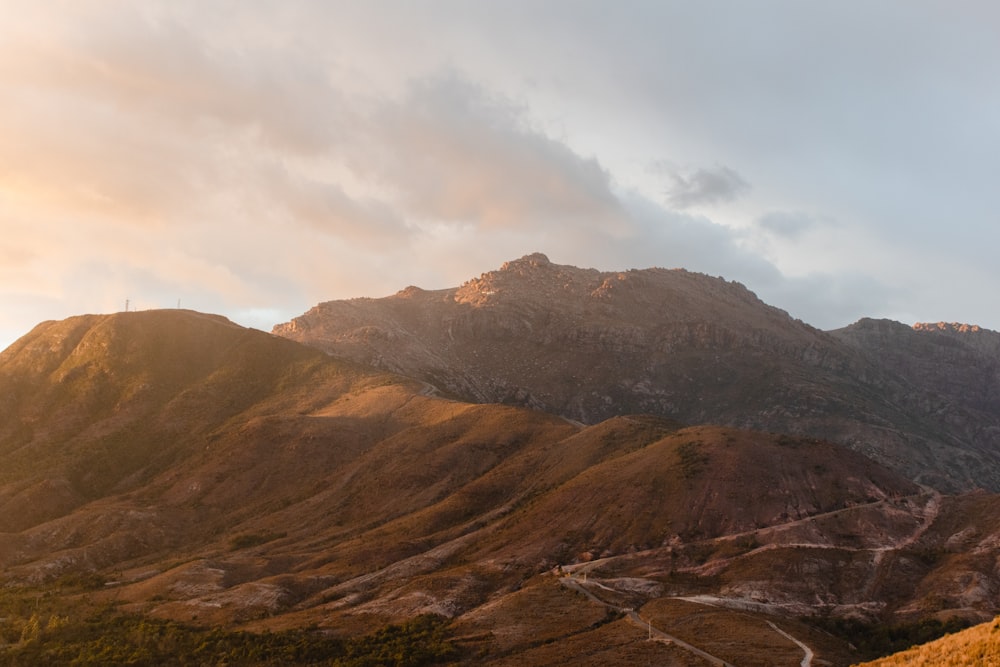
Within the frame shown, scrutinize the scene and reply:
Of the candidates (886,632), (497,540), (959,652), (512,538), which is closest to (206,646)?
(497,540)

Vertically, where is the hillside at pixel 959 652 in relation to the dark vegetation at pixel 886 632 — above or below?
above

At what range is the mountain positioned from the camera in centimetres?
9162

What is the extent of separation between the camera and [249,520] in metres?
151

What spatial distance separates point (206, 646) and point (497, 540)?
143 feet

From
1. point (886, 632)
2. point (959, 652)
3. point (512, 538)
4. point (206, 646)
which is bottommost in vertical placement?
point (206, 646)

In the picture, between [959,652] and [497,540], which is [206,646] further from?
[959,652]

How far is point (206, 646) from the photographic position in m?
89.1

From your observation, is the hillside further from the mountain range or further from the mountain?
the mountain

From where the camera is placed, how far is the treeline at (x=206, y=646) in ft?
272

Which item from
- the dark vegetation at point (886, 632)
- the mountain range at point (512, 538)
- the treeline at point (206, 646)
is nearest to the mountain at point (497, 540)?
the mountain range at point (512, 538)

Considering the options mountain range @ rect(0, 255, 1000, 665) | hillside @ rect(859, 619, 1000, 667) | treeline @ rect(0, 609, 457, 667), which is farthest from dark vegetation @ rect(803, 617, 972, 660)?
treeline @ rect(0, 609, 457, 667)

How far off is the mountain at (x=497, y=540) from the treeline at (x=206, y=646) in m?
0.68

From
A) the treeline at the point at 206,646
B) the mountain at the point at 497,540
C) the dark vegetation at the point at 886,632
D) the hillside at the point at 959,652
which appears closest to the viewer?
the hillside at the point at 959,652

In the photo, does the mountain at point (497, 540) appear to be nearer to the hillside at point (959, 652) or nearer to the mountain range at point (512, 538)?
the mountain range at point (512, 538)
